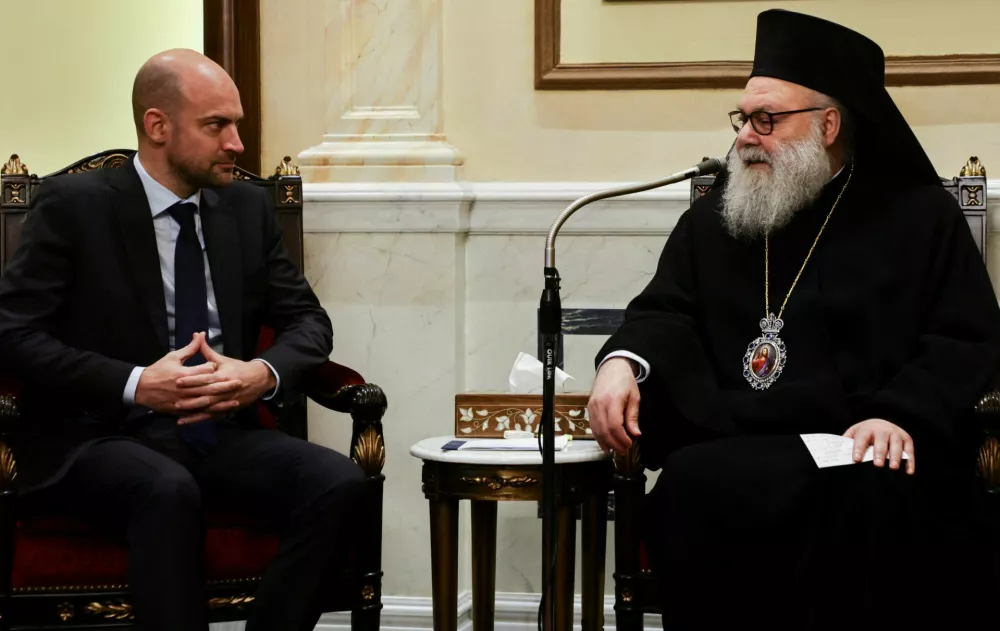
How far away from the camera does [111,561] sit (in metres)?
2.95

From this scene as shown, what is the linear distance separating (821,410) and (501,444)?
78 cm

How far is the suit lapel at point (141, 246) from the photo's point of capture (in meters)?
3.21

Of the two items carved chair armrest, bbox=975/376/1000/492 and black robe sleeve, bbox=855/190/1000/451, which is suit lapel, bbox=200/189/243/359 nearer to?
black robe sleeve, bbox=855/190/1000/451

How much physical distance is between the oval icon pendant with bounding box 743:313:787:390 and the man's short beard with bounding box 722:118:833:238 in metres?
0.26

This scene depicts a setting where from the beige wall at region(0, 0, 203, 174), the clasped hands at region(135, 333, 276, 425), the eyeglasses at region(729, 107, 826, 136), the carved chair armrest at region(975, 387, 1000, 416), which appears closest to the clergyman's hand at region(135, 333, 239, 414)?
the clasped hands at region(135, 333, 276, 425)

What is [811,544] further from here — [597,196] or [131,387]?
[131,387]

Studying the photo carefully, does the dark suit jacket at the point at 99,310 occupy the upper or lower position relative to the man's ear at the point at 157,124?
lower

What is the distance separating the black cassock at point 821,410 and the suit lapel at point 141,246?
1064 millimetres

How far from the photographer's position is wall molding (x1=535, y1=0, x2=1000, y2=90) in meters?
3.80

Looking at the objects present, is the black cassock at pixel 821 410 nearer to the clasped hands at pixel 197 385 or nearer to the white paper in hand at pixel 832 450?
the white paper in hand at pixel 832 450

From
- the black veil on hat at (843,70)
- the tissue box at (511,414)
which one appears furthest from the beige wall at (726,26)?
the tissue box at (511,414)

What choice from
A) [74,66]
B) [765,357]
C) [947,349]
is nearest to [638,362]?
[765,357]

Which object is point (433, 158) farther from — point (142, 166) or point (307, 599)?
point (307, 599)

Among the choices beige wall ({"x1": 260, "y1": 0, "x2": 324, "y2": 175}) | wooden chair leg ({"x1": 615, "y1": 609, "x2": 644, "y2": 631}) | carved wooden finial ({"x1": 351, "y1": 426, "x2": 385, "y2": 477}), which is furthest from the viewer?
beige wall ({"x1": 260, "y1": 0, "x2": 324, "y2": 175})
